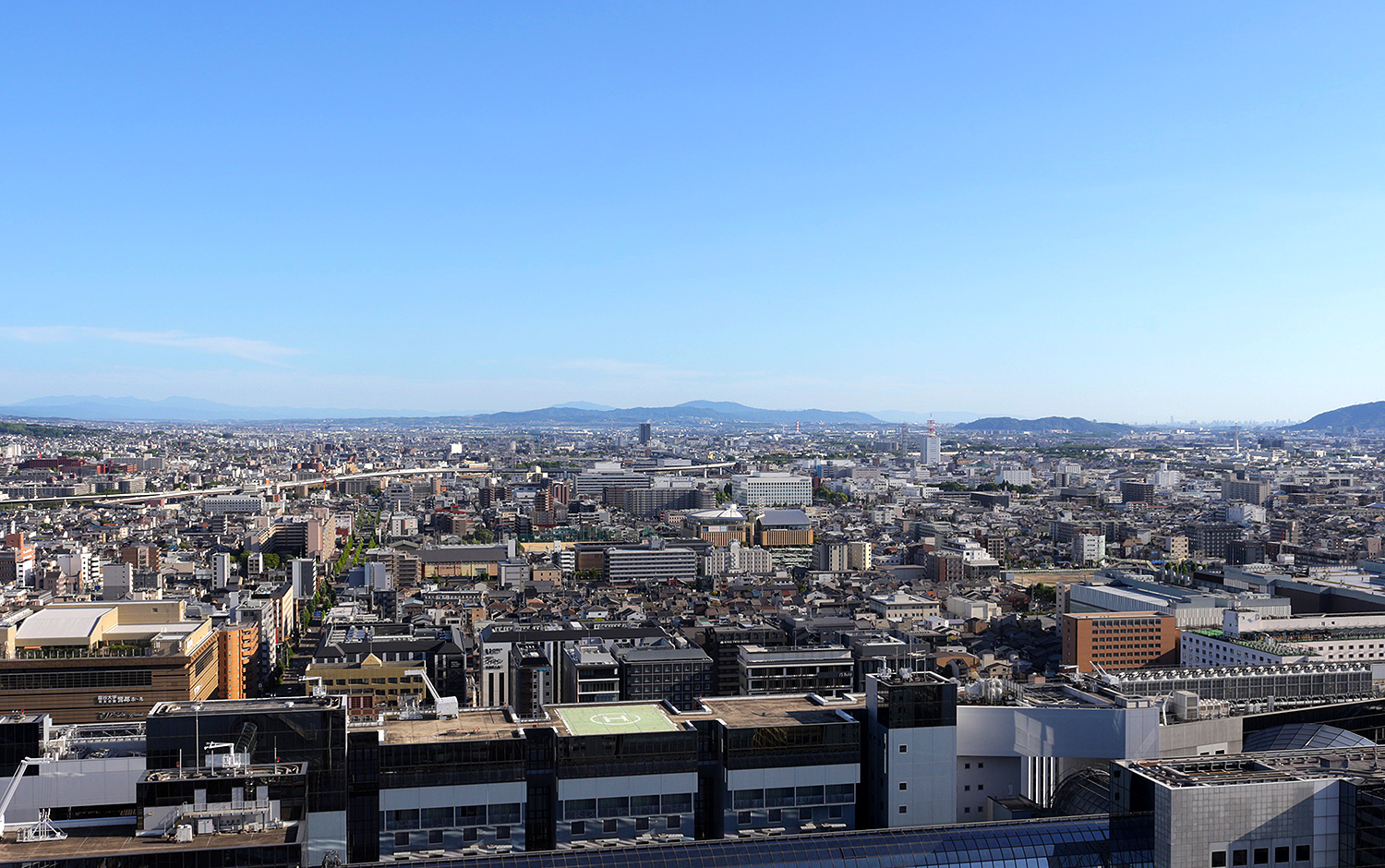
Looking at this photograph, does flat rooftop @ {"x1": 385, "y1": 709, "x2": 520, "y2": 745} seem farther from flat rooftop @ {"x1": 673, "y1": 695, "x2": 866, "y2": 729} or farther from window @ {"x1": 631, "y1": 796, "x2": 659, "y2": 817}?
flat rooftop @ {"x1": 673, "y1": 695, "x2": 866, "y2": 729}

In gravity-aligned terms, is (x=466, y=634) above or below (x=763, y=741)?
below

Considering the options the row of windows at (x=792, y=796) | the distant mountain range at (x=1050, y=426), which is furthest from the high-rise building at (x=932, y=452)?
the row of windows at (x=792, y=796)

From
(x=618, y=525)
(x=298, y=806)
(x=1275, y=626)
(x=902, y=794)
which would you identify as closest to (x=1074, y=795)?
(x=902, y=794)

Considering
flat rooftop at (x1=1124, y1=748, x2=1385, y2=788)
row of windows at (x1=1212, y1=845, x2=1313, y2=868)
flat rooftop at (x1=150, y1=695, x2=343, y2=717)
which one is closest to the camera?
row of windows at (x1=1212, y1=845, x2=1313, y2=868)

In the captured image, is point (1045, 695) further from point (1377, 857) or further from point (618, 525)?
point (618, 525)

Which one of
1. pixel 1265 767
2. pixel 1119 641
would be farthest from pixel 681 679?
pixel 1265 767

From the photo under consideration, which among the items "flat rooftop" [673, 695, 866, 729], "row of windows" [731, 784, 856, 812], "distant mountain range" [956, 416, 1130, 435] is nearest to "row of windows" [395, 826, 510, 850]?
"flat rooftop" [673, 695, 866, 729]

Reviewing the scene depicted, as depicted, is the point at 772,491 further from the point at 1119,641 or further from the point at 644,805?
the point at 644,805
